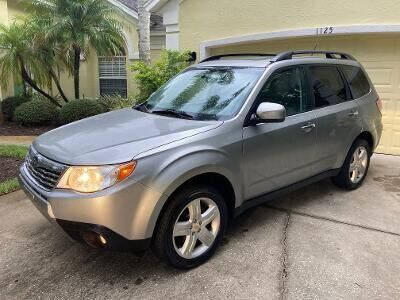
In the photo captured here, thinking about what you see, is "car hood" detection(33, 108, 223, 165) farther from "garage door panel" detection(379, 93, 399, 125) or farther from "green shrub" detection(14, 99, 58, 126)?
"green shrub" detection(14, 99, 58, 126)

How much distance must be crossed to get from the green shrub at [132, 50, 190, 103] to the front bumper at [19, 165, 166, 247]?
5.77 metres

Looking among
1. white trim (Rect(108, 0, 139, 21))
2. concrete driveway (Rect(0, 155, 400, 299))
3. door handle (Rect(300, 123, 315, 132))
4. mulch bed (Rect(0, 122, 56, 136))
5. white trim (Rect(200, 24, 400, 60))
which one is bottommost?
mulch bed (Rect(0, 122, 56, 136))

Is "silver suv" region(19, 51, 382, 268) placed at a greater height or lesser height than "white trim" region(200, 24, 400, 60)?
lesser

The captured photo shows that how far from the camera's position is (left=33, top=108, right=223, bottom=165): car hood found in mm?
3107

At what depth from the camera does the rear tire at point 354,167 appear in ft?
17.3

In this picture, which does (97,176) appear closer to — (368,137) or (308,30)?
(368,137)

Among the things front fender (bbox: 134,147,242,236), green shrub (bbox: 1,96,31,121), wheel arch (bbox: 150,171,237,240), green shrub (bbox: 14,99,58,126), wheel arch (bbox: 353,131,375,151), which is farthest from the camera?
green shrub (bbox: 1,96,31,121)

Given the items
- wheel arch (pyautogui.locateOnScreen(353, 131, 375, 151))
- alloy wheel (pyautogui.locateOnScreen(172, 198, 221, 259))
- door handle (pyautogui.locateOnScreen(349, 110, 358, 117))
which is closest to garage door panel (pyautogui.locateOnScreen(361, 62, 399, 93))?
wheel arch (pyautogui.locateOnScreen(353, 131, 375, 151))

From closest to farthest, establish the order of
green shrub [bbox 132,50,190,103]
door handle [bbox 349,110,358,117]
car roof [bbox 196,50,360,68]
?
1. car roof [bbox 196,50,360,68]
2. door handle [bbox 349,110,358,117]
3. green shrub [bbox 132,50,190,103]

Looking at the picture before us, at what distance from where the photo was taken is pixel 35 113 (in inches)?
434

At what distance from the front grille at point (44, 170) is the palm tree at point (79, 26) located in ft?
27.4

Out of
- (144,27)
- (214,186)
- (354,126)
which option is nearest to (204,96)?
(214,186)

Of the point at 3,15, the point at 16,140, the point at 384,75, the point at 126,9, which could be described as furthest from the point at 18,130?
the point at 384,75

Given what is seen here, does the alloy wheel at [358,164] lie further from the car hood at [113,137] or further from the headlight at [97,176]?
the headlight at [97,176]
